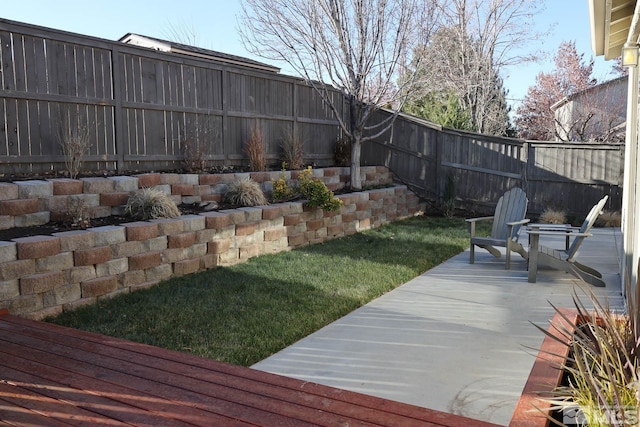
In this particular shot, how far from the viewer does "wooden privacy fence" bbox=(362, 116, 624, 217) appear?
10625 millimetres

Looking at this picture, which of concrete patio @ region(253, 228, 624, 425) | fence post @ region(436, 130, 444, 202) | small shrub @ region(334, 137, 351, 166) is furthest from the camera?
fence post @ region(436, 130, 444, 202)

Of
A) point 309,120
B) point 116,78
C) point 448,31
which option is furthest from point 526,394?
point 448,31

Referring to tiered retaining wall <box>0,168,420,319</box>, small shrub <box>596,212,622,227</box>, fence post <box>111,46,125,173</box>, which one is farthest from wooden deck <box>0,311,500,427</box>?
small shrub <box>596,212,622,227</box>

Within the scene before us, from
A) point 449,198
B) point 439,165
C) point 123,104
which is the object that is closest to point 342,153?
point 439,165

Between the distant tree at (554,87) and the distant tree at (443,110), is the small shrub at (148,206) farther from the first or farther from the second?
the distant tree at (554,87)

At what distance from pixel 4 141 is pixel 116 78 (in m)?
1.55

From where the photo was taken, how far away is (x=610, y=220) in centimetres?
1031

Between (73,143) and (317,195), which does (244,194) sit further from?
(73,143)

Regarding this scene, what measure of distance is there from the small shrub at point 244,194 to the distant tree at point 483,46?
1057cm

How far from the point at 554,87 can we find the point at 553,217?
11.6 meters

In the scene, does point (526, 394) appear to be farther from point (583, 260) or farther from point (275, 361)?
point (583, 260)

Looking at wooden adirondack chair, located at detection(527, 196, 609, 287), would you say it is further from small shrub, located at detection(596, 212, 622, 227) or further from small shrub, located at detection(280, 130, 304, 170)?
small shrub, located at detection(596, 212, 622, 227)

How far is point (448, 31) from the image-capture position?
628 inches

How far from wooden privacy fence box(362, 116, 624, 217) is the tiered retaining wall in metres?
3.74
